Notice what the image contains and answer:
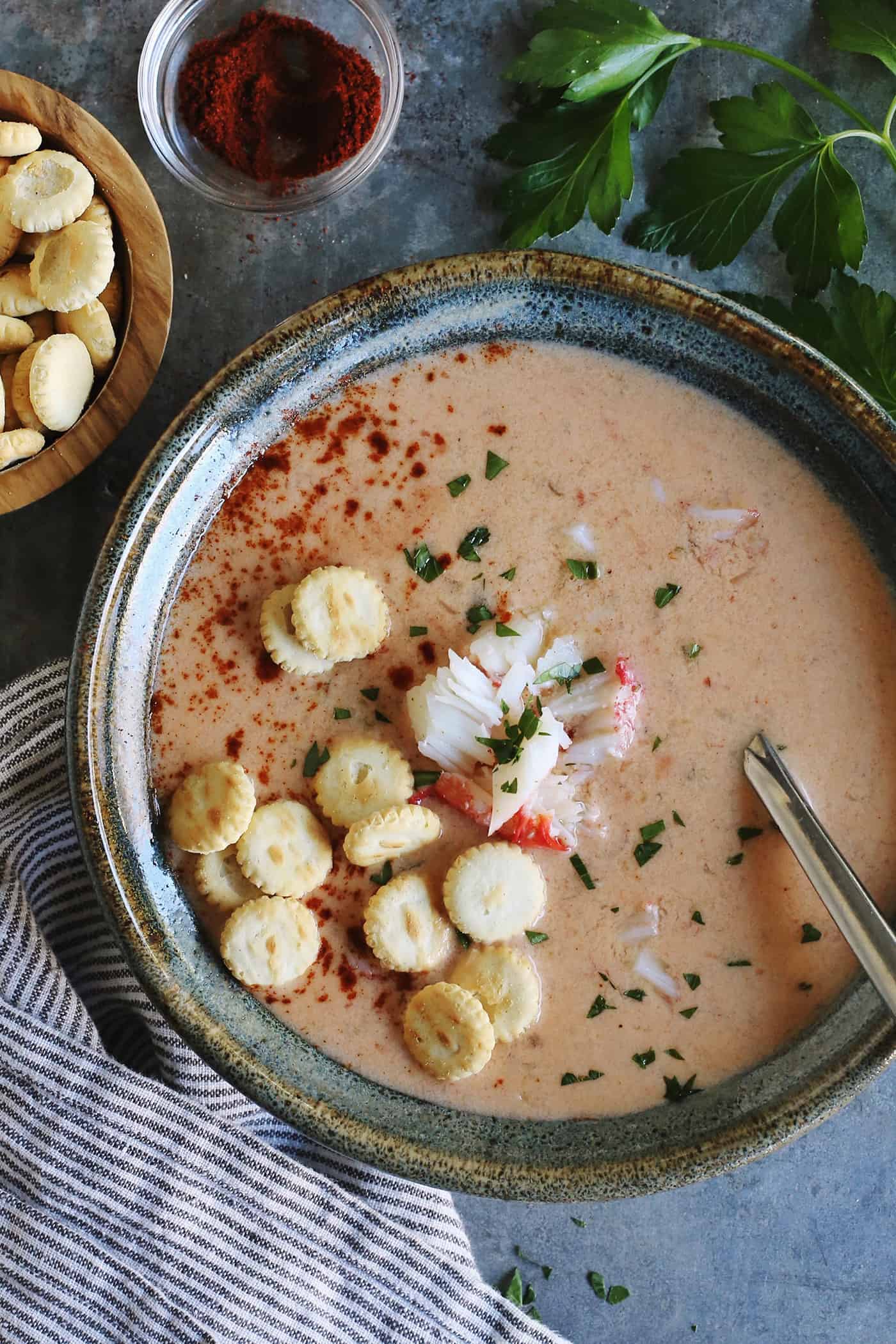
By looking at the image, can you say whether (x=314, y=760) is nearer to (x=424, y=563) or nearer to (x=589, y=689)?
(x=424, y=563)

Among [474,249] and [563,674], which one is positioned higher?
[474,249]

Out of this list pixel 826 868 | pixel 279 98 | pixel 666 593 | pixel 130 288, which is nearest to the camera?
pixel 826 868

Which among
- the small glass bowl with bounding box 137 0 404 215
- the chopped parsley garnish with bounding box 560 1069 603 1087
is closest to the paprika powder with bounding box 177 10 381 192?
the small glass bowl with bounding box 137 0 404 215

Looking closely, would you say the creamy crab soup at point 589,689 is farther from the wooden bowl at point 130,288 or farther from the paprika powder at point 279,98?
the paprika powder at point 279,98

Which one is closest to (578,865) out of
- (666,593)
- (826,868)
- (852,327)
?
(826,868)

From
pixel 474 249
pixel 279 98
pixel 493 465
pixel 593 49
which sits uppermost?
pixel 279 98

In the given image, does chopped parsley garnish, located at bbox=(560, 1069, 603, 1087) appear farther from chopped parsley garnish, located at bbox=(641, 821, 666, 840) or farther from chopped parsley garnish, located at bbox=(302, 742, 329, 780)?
chopped parsley garnish, located at bbox=(302, 742, 329, 780)
